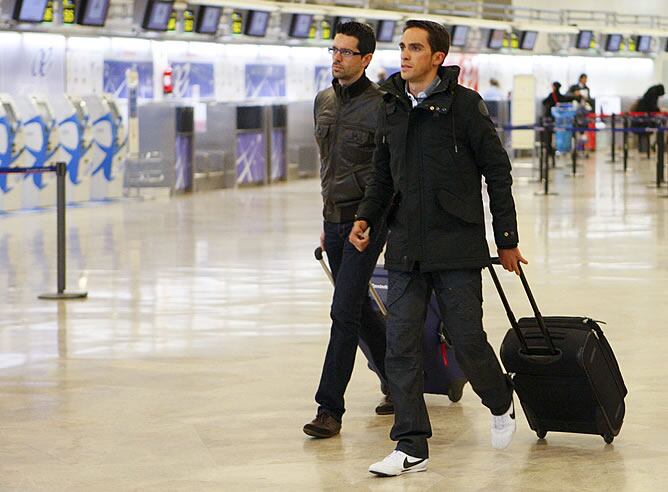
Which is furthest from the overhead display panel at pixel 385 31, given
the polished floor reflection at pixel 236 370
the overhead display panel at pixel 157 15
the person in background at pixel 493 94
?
the polished floor reflection at pixel 236 370

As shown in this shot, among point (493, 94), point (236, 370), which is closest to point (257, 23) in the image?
point (493, 94)

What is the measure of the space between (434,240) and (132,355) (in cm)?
286

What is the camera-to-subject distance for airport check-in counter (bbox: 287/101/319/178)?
22.5 m

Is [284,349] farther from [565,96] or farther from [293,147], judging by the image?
[565,96]

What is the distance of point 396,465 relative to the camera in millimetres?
4789

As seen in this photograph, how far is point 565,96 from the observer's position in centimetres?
2444

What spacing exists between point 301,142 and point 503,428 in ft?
59.1

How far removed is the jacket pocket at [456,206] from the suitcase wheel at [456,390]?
1.30 m

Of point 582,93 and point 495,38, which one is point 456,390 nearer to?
point 582,93

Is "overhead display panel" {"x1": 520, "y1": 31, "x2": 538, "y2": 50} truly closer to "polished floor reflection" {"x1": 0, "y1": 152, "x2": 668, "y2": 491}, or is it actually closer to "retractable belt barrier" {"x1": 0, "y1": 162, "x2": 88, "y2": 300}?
"polished floor reflection" {"x1": 0, "y1": 152, "x2": 668, "y2": 491}

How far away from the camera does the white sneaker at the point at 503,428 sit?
5.03 metres

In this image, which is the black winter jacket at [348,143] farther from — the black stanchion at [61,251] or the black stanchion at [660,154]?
the black stanchion at [660,154]

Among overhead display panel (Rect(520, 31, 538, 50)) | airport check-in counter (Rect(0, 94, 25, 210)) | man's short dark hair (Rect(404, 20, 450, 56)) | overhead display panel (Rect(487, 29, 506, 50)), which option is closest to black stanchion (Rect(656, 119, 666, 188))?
airport check-in counter (Rect(0, 94, 25, 210))

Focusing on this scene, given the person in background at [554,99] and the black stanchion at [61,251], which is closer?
the black stanchion at [61,251]
